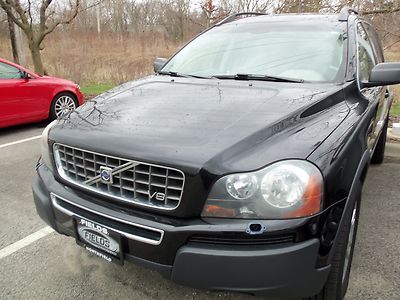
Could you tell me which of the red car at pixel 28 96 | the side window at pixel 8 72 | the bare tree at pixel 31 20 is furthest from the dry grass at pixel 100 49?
the side window at pixel 8 72

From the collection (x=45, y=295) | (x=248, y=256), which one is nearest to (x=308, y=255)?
(x=248, y=256)

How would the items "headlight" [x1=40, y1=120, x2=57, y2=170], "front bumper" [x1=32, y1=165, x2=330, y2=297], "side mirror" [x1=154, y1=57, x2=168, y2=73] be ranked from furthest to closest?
"side mirror" [x1=154, y1=57, x2=168, y2=73]
"headlight" [x1=40, y1=120, x2=57, y2=170]
"front bumper" [x1=32, y1=165, x2=330, y2=297]

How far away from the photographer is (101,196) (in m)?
2.05

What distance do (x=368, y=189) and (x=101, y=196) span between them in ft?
9.78

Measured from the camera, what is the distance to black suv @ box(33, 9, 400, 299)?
1704 mm

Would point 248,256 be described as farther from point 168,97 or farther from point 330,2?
point 330,2

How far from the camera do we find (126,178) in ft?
Result: 6.40

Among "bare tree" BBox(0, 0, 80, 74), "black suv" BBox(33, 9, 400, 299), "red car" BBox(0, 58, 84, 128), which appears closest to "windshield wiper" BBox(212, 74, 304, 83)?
"black suv" BBox(33, 9, 400, 299)

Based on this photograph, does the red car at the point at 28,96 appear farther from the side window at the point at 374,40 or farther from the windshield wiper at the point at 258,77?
the side window at the point at 374,40

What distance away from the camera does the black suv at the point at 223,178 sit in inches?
67.1

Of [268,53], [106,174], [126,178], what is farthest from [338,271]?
[268,53]

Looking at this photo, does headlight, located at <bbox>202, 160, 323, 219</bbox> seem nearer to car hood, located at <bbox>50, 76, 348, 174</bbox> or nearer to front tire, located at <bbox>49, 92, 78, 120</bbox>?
car hood, located at <bbox>50, 76, 348, 174</bbox>

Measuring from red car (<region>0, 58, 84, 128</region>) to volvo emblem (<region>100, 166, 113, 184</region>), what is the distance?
14.9 feet

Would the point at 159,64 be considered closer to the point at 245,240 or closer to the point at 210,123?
the point at 210,123
